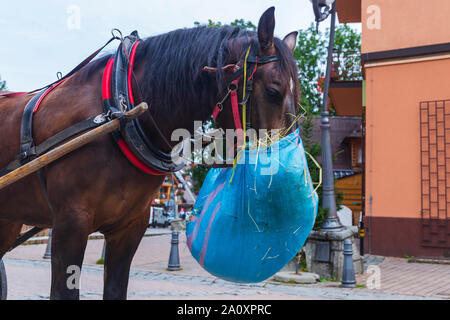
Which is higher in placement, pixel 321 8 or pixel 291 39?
pixel 321 8

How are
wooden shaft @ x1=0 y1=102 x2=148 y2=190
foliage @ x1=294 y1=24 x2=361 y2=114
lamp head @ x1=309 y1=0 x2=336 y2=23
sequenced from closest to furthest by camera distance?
wooden shaft @ x1=0 y1=102 x2=148 y2=190, lamp head @ x1=309 y1=0 x2=336 y2=23, foliage @ x1=294 y1=24 x2=361 y2=114

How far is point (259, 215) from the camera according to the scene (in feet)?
6.68

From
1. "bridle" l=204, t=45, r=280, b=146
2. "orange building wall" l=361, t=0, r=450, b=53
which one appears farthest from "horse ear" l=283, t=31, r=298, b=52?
"orange building wall" l=361, t=0, r=450, b=53

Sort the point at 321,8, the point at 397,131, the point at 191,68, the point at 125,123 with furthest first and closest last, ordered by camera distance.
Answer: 1. the point at 397,131
2. the point at 321,8
3. the point at 191,68
4. the point at 125,123

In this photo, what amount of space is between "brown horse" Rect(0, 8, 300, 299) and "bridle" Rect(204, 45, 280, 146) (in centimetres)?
3

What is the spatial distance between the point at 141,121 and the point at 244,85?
0.61 metres

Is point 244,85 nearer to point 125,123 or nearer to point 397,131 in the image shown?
point 125,123

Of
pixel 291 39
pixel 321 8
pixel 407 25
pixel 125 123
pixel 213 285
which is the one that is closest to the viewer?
pixel 125 123

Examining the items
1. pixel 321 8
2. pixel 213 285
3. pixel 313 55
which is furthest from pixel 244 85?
pixel 313 55

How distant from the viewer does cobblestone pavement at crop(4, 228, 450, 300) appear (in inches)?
267

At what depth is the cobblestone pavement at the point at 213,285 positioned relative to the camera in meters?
6.79

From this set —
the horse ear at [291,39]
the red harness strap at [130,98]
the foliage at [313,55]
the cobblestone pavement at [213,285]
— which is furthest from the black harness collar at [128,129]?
the foliage at [313,55]

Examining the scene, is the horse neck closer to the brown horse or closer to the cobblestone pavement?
the brown horse
